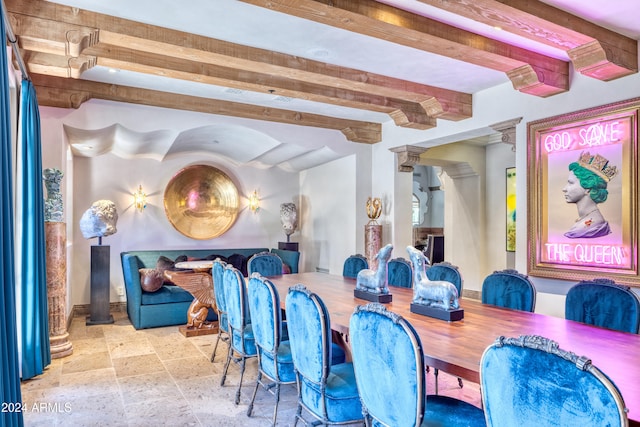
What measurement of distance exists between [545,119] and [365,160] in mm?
2842

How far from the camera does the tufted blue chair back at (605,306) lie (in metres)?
2.52

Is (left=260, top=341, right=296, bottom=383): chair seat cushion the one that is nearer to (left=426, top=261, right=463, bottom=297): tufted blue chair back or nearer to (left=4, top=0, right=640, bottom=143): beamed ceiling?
(left=426, top=261, right=463, bottom=297): tufted blue chair back

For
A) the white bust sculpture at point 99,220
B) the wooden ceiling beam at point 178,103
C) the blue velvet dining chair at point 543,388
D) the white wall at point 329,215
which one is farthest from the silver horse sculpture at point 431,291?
the white bust sculpture at point 99,220

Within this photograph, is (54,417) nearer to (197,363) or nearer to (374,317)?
(197,363)

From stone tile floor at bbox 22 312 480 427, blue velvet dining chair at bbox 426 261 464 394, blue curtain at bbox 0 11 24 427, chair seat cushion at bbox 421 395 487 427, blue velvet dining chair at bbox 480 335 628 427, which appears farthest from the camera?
blue velvet dining chair at bbox 426 261 464 394

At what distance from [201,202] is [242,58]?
399cm

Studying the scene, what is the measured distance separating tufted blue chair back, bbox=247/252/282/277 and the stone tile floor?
0.91m

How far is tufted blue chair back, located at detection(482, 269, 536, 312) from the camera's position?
311 centimetres

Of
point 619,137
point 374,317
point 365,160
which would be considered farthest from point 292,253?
point 374,317

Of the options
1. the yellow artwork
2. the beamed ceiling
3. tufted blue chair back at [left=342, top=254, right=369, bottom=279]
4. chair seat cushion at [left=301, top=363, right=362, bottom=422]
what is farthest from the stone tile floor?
the yellow artwork

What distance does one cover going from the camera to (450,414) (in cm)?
190

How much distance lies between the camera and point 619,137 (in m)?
3.54

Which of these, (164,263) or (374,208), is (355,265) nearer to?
(374,208)

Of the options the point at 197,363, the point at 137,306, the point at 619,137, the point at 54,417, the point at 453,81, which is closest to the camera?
the point at 54,417
